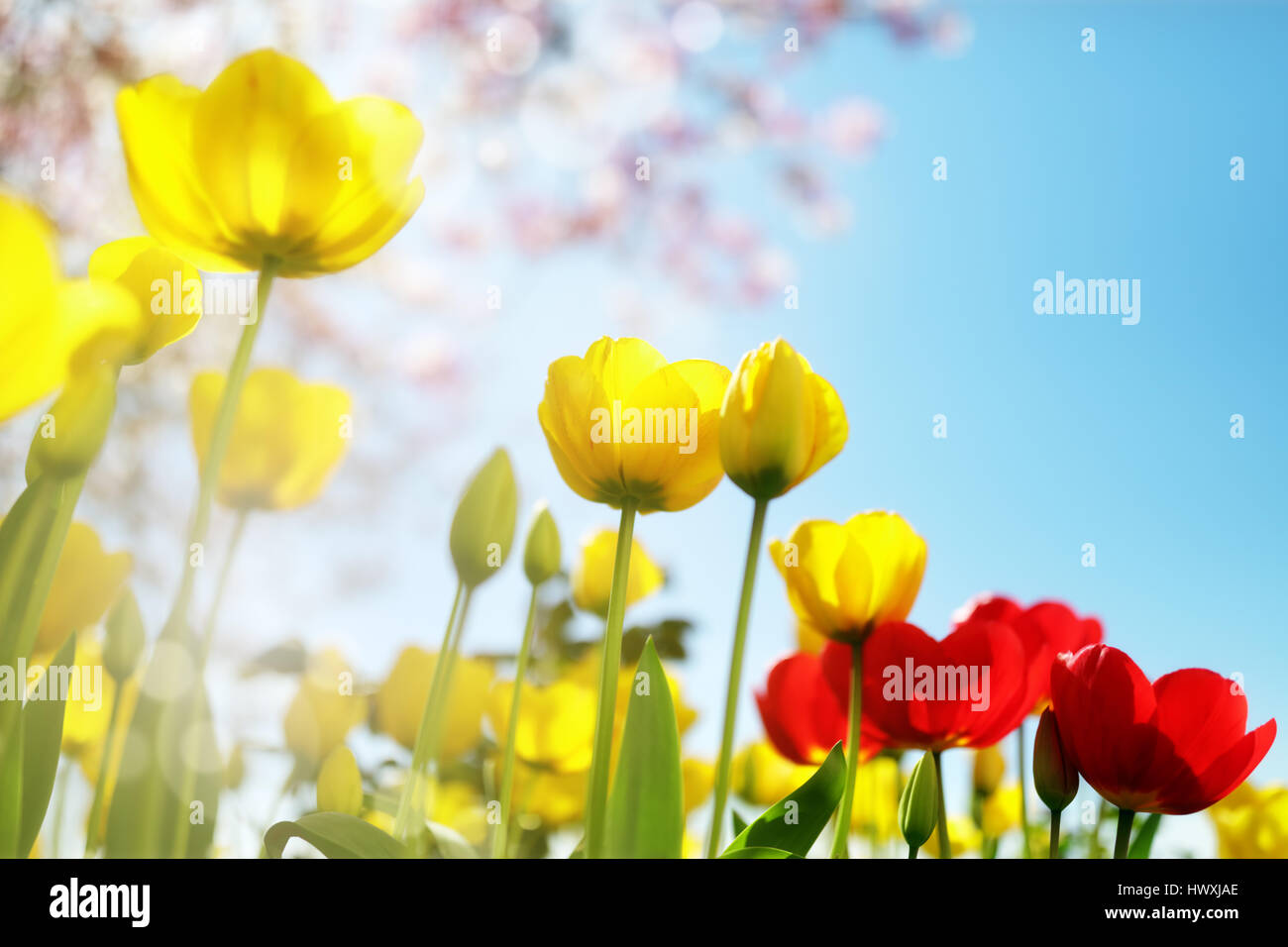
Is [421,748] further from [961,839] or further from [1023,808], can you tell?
[961,839]

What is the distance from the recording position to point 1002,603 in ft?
1.42

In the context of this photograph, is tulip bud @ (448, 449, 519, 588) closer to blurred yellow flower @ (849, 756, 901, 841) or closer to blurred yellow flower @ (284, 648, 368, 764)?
blurred yellow flower @ (284, 648, 368, 764)

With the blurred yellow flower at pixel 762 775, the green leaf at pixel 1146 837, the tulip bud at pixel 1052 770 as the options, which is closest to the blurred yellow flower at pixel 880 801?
the blurred yellow flower at pixel 762 775

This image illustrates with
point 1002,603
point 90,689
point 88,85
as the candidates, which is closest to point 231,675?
point 90,689

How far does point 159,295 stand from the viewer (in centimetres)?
30

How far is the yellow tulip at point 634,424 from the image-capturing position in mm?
323

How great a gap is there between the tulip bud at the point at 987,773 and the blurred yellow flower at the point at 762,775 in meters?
0.10

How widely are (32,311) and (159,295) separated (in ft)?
0.38

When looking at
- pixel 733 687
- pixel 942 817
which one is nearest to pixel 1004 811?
pixel 942 817

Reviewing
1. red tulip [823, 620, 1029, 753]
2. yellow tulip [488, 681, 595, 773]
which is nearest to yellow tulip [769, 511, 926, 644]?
red tulip [823, 620, 1029, 753]

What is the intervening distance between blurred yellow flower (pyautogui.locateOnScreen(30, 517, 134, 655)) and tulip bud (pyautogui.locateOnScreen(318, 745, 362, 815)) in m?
0.12

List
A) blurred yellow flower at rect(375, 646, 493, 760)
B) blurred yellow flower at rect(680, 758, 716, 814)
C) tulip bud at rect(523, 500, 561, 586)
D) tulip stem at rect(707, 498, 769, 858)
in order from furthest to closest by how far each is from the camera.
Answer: blurred yellow flower at rect(680, 758, 716, 814) < blurred yellow flower at rect(375, 646, 493, 760) < tulip bud at rect(523, 500, 561, 586) < tulip stem at rect(707, 498, 769, 858)

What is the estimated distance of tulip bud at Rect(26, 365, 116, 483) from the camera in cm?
28
